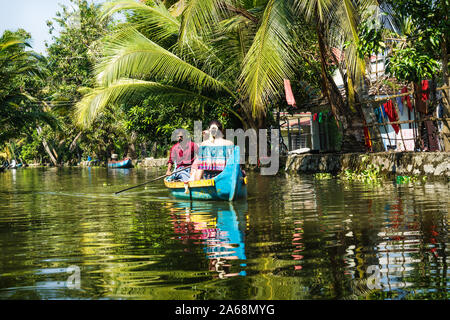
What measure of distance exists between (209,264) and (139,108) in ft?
73.2

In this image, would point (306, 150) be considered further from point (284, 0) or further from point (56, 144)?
point (56, 144)

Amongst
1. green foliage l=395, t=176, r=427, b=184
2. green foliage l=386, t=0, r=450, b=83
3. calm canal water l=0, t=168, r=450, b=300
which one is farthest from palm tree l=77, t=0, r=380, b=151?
calm canal water l=0, t=168, r=450, b=300

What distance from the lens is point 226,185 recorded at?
9.62 m

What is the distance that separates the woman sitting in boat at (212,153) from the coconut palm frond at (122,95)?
24.0 ft

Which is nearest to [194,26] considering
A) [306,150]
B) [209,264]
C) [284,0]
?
[284,0]

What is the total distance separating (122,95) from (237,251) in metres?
14.0

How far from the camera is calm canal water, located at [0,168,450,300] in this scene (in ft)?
11.8

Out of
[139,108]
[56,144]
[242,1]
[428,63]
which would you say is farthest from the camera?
[56,144]

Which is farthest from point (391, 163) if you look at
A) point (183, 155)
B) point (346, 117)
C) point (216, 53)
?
point (216, 53)

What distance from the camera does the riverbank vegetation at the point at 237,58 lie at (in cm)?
1080

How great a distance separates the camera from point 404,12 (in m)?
10.1

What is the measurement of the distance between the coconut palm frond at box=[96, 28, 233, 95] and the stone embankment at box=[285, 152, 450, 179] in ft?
14.3

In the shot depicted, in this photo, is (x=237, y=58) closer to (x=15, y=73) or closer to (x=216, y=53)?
(x=216, y=53)

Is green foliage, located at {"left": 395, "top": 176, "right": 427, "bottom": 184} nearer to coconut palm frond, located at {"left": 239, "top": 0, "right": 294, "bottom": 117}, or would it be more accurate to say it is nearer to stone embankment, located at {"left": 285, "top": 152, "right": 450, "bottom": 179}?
stone embankment, located at {"left": 285, "top": 152, "right": 450, "bottom": 179}
